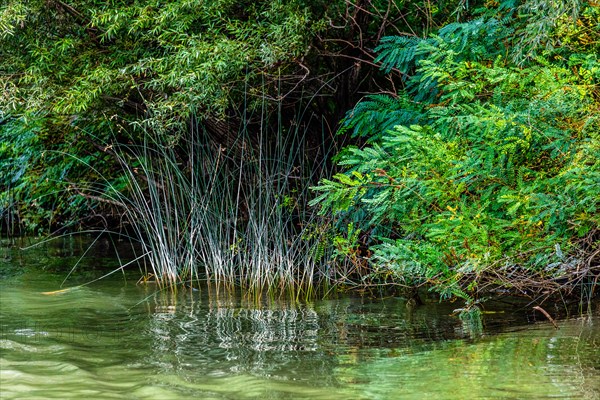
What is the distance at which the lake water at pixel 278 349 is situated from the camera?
3.59 metres

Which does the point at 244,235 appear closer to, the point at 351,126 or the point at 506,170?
the point at 351,126

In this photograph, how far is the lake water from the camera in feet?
11.8

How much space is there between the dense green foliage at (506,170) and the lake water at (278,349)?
46 cm

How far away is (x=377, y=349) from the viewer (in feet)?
15.1

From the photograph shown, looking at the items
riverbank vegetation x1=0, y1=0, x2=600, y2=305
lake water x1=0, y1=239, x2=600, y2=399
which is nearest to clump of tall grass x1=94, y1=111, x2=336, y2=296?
riverbank vegetation x1=0, y1=0, x2=600, y2=305

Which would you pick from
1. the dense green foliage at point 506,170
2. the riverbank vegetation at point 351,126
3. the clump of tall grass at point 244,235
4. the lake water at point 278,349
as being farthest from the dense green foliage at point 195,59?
the lake water at point 278,349

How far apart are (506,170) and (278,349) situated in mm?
2050

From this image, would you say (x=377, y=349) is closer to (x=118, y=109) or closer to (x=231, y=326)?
(x=231, y=326)

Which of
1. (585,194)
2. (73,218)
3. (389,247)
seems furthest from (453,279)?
(73,218)

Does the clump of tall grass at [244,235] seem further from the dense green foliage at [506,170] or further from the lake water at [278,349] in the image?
the dense green foliage at [506,170]

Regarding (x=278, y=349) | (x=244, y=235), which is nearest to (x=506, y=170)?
(x=278, y=349)

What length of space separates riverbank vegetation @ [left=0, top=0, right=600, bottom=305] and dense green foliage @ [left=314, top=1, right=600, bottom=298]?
0.02 meters

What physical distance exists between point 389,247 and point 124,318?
2.06m

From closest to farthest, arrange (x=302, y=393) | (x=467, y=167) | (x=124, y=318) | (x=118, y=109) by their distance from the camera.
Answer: (x=302, y=393), (x=467, y=167), (x=124, y=318), (x=118, y=109)
